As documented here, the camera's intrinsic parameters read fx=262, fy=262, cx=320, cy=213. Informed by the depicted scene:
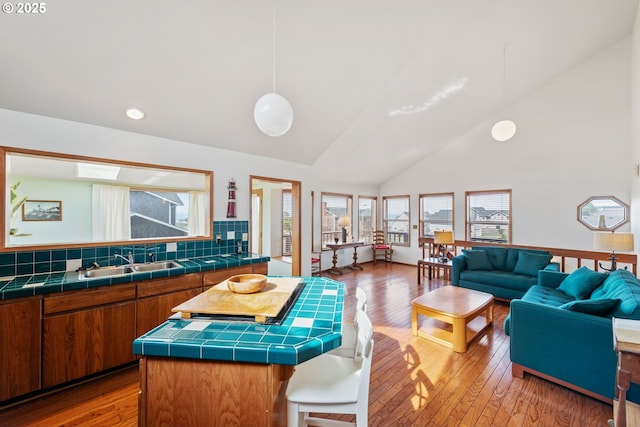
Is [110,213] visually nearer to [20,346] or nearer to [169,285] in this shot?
[169,285]

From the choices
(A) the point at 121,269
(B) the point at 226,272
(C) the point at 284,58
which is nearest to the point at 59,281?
(A) the point at 121,269

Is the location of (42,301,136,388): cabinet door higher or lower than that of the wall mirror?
lower

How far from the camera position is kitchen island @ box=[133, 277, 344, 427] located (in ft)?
3.51

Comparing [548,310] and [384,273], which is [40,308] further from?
[384,273]

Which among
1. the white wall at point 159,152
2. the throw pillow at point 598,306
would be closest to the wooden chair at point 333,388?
the throw pillow at point 598,306

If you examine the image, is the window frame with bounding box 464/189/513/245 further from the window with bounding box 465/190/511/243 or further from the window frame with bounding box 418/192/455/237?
the window frame with bounding box 418/192/455/237

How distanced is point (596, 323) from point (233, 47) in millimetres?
3598

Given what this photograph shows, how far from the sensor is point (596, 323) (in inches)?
73.5

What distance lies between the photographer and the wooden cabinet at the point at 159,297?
93.4 inches

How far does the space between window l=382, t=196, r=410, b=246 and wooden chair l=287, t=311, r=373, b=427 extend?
610cm

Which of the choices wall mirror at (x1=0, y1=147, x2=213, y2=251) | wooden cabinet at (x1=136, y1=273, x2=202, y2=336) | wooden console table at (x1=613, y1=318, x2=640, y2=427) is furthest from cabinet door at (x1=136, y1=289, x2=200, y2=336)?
wooden console table at (x1=613, y1=318, x2=640, y2=427)

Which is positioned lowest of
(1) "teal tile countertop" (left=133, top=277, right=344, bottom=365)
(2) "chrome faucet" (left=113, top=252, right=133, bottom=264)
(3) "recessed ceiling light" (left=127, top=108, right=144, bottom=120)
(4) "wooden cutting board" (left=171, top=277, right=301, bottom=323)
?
(1) "teal tile countertop" (left=133, top=277, right=344, bottom=365)

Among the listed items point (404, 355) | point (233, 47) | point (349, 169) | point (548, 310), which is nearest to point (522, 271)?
point (548, 310)

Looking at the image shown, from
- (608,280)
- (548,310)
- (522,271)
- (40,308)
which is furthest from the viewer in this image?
(522,271)
